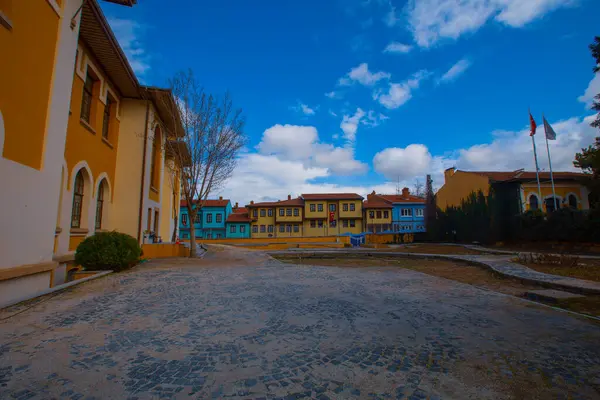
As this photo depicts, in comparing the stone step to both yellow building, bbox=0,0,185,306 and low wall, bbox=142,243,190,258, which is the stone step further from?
low wall, bbox=142,243,190,258

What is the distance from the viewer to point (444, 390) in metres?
2.35

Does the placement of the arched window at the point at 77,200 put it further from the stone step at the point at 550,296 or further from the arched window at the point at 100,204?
the stone step at the point at 550,296

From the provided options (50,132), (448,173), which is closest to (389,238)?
(448,173)

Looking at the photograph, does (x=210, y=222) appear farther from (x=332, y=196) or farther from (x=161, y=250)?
(x=161, y=250)

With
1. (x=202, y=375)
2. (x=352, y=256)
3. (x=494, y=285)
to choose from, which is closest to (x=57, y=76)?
(x=202, y=375)

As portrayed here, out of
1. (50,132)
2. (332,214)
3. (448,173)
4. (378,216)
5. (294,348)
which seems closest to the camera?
(294,348)

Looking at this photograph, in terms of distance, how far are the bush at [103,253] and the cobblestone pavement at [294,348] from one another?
3028 millimetres

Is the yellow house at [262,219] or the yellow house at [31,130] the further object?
the yellow house at [262,219]

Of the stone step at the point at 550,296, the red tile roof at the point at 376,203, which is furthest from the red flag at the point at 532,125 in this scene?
the red tile roof at the point at 376,203

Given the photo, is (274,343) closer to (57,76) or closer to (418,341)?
(418,341)

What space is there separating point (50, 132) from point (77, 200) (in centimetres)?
521

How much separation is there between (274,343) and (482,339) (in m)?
2.31

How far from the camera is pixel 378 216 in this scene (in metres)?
50.2

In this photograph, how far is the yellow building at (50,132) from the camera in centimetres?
539
